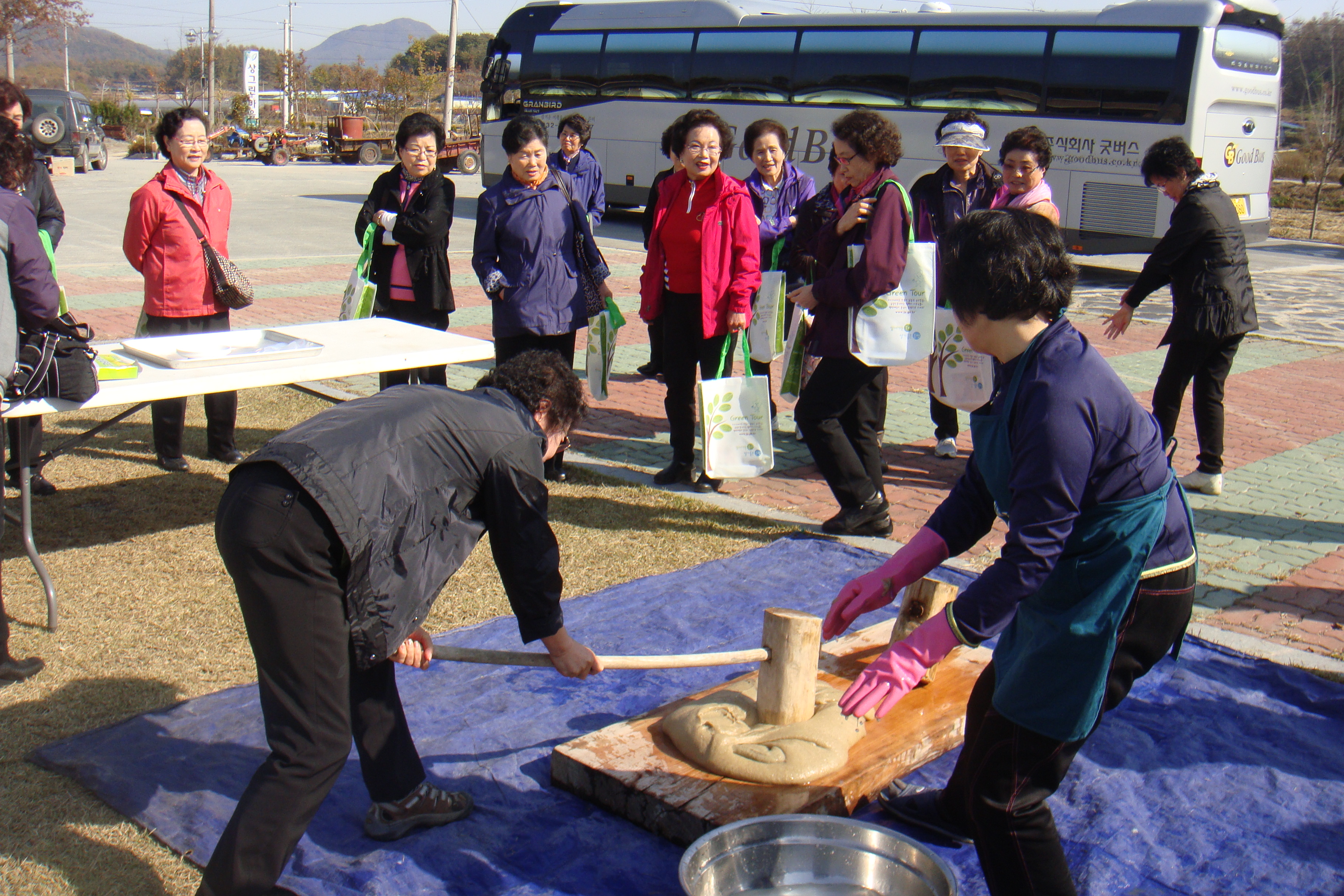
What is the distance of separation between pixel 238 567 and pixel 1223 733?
119 inches

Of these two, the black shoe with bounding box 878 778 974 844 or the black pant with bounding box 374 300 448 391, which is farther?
the black pant with bounding box 374 300 448 391

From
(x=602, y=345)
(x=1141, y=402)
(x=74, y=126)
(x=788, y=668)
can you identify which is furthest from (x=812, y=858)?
(x=74, y=126)

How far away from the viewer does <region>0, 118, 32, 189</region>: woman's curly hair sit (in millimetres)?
3676

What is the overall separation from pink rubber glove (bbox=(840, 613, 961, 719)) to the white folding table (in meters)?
2.95

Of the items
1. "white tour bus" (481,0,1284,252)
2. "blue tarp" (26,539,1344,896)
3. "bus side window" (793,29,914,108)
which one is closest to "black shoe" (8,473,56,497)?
"blue tarp" (26,539,1344,896)

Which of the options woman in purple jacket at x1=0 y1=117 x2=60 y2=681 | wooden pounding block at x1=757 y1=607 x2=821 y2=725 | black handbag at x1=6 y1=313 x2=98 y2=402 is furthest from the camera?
black handbag at x1=6 y1=313 x2=98 y2=402

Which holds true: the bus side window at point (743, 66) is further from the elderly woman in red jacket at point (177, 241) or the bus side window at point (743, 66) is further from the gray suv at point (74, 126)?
the gray suv at point (74, 126)

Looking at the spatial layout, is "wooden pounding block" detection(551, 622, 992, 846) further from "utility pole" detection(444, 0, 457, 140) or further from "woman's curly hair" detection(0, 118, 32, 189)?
"utility pole" detection(444, 0, 457, 140)

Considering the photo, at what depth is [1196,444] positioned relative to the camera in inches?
283

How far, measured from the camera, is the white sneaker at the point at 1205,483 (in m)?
6.14

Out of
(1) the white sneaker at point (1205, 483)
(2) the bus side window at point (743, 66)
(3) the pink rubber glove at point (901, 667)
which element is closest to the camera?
(3) the pink rubber glove at point (901, 667)

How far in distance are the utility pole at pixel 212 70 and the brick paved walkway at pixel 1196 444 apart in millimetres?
41793

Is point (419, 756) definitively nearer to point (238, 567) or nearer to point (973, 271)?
point (238, 567)

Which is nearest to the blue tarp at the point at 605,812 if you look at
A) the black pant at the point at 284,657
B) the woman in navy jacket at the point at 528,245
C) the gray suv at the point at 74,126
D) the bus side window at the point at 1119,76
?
the black pant at the point at 284,657
